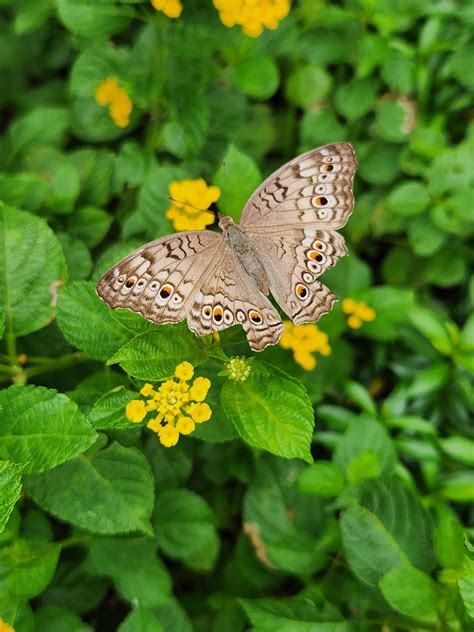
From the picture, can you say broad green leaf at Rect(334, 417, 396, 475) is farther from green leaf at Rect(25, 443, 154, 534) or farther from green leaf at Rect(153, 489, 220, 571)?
green leaf at Rect(25, 443, 154, 534)

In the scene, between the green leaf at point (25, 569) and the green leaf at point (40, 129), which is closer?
the green leaf at point (25, 569)

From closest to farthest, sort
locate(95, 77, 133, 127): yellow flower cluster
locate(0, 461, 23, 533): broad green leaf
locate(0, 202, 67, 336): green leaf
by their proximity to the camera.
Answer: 1. locate(0, 461, 23, 533): broad green leaf
2. locate(0, 202, 67, 336): green leaf
3. locate(95, 77, 133, 127): yellow flower cluster

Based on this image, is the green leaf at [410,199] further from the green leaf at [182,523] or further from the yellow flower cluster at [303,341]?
the green leaf at [182,523]

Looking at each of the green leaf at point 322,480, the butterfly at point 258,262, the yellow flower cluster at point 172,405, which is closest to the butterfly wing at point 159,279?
the butterfly at point 258,262

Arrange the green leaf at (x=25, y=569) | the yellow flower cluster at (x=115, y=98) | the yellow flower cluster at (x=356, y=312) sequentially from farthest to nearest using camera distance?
the yellow flower cluster at (x=115, y=98) → the yellow flower cluster at (x=356, y=312) → the green leaf at (x=25, y=569)

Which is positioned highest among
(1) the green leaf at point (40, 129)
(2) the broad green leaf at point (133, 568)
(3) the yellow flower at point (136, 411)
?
(1) the green leaf at point (40, 129)

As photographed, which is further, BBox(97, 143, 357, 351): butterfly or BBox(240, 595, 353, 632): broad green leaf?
BBox(240, 595, 353, 632): broad green leaf

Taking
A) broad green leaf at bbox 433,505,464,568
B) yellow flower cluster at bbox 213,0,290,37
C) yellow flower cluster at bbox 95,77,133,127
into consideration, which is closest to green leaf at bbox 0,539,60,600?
broad green leaf at bbox 433,505,464,568
